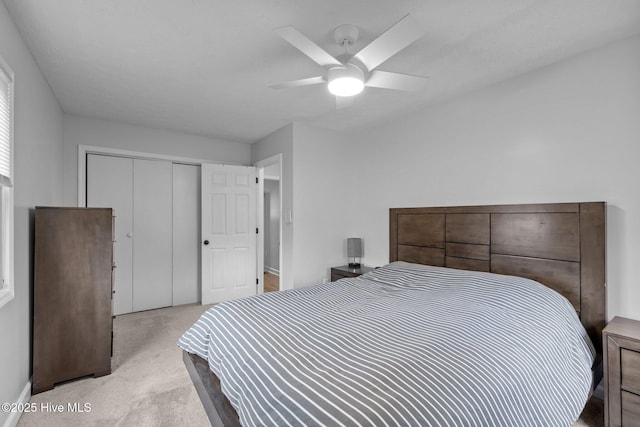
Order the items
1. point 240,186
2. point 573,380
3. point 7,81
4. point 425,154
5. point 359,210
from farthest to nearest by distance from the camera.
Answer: point 240,186
point 359,210
point 425,154
point 7,81
point 573,380

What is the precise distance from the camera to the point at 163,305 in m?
4.04

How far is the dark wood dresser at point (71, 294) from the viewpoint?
218cm

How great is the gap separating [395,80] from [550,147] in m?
1.36

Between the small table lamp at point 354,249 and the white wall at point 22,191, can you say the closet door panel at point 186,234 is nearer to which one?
the white wall at point 22,191

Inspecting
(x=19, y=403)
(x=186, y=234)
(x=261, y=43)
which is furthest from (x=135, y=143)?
(x=19, y=403)

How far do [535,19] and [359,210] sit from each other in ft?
8.47

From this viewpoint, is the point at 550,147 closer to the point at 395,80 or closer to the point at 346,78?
the point at 395,80

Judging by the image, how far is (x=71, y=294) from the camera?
230 centimetres

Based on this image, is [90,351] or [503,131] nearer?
[90,351]

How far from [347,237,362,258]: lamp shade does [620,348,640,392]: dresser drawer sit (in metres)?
2.43

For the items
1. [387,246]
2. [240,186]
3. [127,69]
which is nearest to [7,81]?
[127,69]

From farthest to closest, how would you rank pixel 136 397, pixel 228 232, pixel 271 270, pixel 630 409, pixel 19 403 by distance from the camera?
pixel 271 270 → pixel 228 232 → pixel 136 397 → pixel 19 403 → pixel 630 409

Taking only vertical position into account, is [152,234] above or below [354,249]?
above

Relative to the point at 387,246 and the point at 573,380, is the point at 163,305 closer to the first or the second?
the point at 387,246
